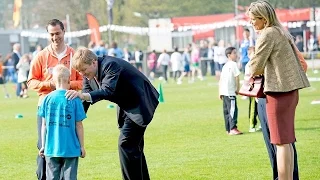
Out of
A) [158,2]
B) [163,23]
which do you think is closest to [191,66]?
[163,23]

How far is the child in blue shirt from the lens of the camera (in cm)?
849

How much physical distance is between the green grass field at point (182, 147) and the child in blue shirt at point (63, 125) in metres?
2.71

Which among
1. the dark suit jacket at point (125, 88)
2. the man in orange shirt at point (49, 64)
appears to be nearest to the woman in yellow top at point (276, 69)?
the dark suit jacket at point (125, 88)

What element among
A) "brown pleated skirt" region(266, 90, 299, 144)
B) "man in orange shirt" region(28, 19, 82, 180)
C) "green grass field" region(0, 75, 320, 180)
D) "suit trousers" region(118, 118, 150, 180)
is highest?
"man in orange shirt" region(28, 19, 82, 180)

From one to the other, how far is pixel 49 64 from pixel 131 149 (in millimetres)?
1383

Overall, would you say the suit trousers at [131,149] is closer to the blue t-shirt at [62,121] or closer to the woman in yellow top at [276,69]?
the blue t-shirt at [62,121]

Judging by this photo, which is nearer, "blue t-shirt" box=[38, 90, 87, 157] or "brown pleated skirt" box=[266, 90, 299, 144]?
"blue t-shirt" box=[38, 90, 87, 157]

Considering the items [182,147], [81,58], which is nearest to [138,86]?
[81,58]

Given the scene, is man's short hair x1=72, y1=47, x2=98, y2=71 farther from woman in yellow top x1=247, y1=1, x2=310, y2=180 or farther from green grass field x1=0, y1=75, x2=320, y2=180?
green grass field x1=0, y1=75, x2=320, y2=180

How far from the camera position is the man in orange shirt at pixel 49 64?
9.58 m

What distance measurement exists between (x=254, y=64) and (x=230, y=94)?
773 centimetres

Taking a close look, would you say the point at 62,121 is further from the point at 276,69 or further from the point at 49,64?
the point at 276,69

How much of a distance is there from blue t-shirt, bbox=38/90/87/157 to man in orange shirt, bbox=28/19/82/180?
1.03 m

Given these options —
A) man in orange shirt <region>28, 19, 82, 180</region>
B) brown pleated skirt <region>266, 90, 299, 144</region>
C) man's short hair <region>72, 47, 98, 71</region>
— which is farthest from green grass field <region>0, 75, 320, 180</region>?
man's short hair <region>72, 47, 98, 71</region>
